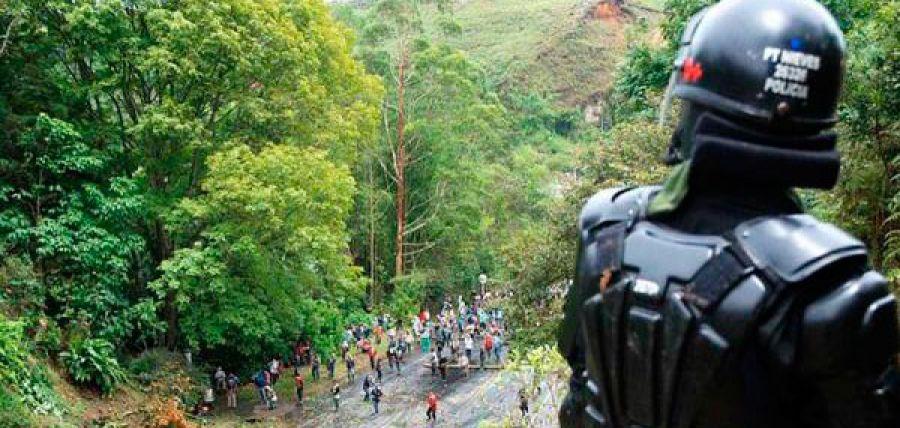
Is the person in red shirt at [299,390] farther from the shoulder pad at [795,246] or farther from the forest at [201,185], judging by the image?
the shoulder pad at [795,246]

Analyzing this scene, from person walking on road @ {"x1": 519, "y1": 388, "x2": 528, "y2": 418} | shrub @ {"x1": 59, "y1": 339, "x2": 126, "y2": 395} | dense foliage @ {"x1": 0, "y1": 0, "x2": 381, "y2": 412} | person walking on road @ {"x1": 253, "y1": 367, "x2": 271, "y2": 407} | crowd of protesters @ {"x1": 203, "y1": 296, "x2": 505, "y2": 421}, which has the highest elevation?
dense foliage @ {"x1": 0, "y1": 0, "x2": 381, "y2": 412}

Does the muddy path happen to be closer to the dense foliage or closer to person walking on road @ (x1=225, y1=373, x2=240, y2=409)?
person walking on road @ (x1=225, y1=373, x2=240, y2=409)

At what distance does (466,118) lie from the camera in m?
28.6

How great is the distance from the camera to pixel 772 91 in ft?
4.86

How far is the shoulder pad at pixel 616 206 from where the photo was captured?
5.88 ft

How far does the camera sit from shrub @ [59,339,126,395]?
1378cm

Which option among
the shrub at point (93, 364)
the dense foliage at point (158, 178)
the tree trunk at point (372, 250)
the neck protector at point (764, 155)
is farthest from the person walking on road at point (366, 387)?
the neck protector at point (764, 155)

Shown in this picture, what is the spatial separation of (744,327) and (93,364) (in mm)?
14607

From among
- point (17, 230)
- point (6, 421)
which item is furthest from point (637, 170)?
point (17, 230)

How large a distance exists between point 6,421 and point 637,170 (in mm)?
10261

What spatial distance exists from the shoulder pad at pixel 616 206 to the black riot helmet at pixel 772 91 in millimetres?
243

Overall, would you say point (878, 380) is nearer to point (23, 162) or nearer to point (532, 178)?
point (23, 162)

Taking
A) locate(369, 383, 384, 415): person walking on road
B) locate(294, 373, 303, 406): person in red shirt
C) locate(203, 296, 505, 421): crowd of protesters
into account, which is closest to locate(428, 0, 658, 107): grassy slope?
locate(203, 296, 505, 421): crowd of protesters

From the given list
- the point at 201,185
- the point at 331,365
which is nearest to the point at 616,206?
the point at 201,185
